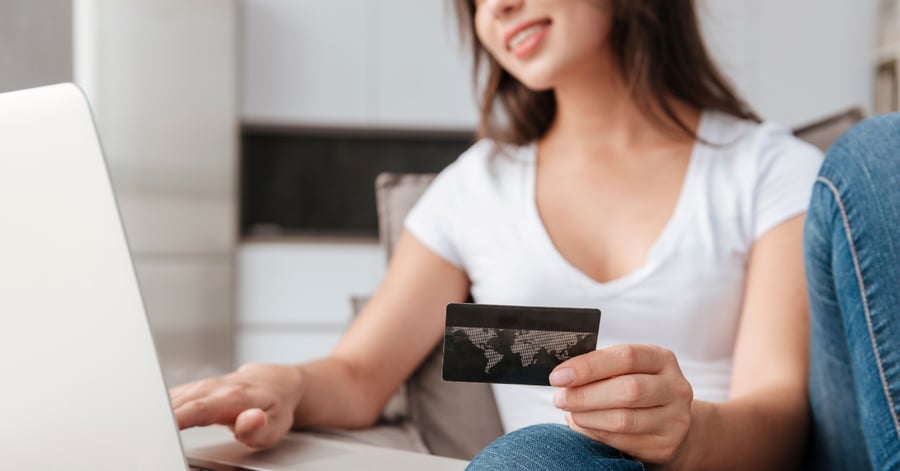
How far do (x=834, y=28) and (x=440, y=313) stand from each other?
2908mm

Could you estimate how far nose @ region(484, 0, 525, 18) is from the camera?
108 cm

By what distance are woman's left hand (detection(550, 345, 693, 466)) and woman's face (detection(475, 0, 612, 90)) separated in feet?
1.89

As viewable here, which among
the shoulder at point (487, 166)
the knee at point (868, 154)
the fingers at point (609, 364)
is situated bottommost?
the fingers at point (609, 364)

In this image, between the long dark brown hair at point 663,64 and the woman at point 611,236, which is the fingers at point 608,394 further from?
the long dark brown hair at point 663,64

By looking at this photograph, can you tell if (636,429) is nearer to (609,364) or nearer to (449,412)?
(609,364)

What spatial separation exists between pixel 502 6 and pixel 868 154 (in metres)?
0.54

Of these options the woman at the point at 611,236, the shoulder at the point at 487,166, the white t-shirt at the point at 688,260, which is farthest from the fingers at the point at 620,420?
the shoulder at the point at 487,166

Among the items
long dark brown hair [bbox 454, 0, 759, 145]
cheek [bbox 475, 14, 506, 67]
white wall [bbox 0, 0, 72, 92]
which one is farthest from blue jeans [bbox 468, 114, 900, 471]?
white wall [bbox 0, 0, 72, 92]

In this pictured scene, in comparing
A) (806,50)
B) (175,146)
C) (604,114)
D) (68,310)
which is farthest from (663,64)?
(806,50)

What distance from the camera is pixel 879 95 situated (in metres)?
3.33

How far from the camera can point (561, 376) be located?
1.77 feet

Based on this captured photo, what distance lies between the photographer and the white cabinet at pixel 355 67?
3.23m

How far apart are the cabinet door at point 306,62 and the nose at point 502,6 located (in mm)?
2248

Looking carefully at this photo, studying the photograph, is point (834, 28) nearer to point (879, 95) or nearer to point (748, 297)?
point (879, 95)
